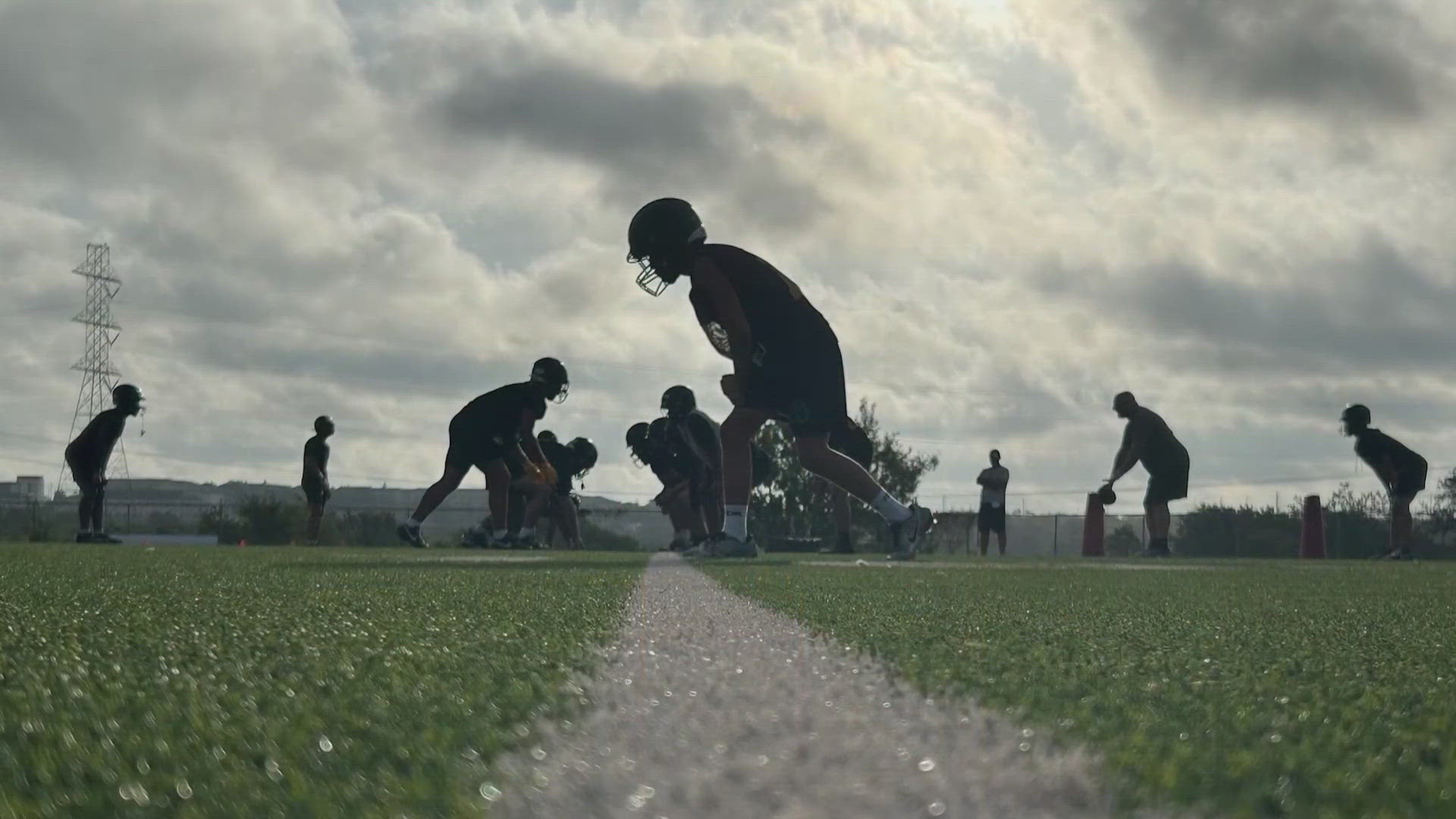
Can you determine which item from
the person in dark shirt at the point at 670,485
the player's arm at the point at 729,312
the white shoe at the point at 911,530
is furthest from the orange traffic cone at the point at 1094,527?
the player's arm at the point at 729,312

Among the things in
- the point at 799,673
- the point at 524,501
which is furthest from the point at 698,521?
the point at 799,673

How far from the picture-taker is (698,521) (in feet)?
56.7

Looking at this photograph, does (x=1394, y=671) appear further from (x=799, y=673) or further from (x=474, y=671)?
(x=474, y=671)

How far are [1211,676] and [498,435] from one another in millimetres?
14661

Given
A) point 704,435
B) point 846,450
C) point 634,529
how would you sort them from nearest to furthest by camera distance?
point 846,450 < point 704,435 < point 634,529

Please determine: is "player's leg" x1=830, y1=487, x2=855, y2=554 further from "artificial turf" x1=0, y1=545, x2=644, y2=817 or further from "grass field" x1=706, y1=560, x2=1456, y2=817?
"artificial turf" x1=0, y1=545, x2=644, y2=817

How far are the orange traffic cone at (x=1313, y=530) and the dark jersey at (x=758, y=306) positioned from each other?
15.4 m

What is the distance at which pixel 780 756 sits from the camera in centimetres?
147

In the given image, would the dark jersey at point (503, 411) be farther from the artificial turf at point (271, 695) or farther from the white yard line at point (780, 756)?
the white yard line at point (780, 756)

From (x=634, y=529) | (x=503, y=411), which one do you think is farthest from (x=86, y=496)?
(x=634, y=529)

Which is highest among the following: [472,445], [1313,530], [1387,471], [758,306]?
[758,306]

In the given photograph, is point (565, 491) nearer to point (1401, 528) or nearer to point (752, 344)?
point (1401, 528)

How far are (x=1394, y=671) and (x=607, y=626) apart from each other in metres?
1.67

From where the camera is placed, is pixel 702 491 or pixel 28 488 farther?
→ pixel 28 488
